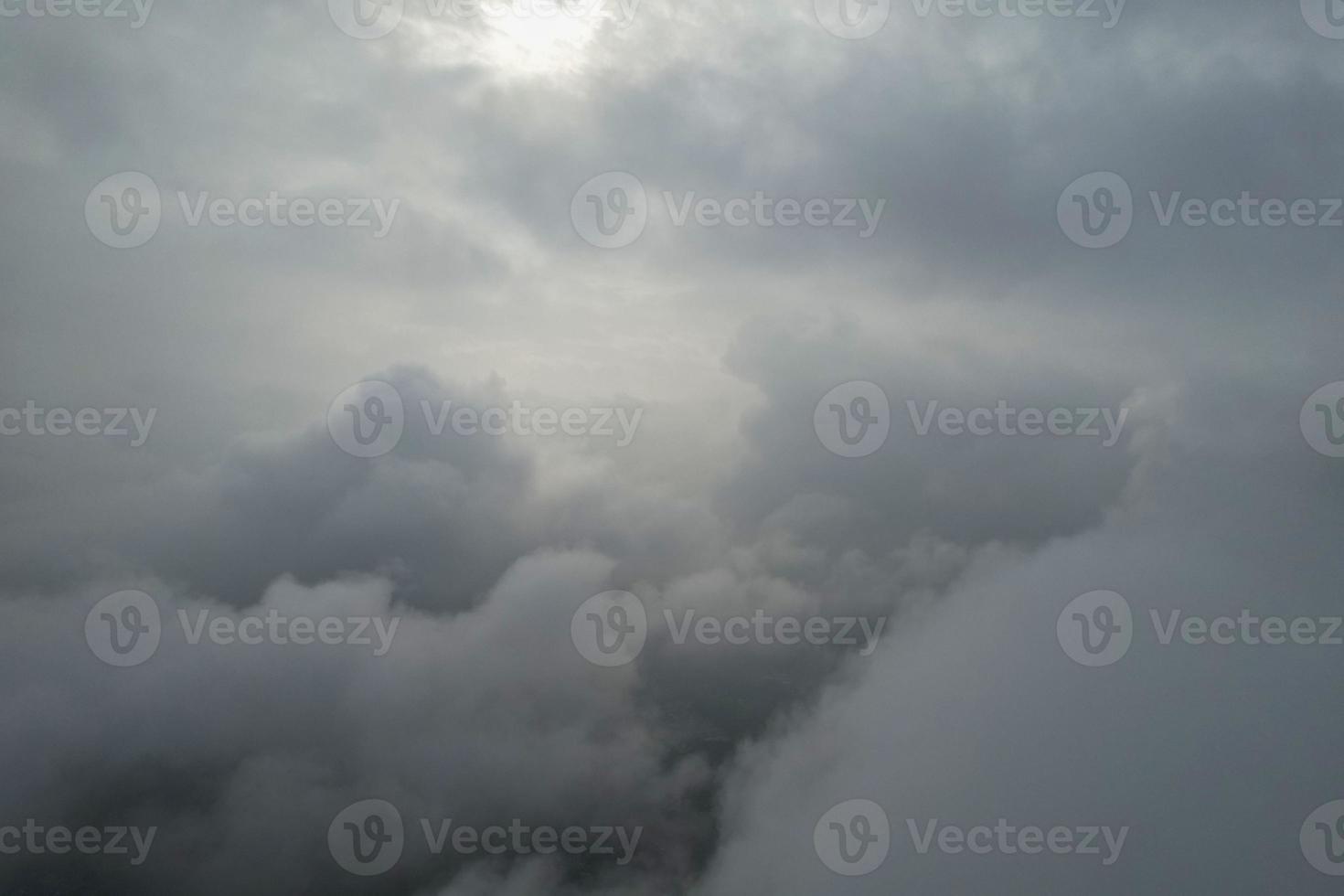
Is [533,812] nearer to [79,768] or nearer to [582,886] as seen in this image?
[582,886]

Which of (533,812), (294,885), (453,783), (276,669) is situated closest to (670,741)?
(533,812)

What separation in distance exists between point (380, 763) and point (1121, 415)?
13.9m
